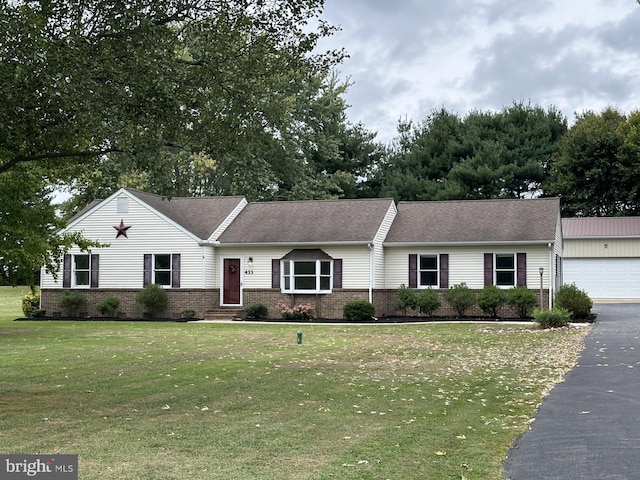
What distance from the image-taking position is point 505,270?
1119 inches

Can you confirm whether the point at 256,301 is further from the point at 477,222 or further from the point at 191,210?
the point at 477,222

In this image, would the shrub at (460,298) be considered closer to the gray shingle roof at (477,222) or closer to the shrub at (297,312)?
the gray shingle roof at (477,222)

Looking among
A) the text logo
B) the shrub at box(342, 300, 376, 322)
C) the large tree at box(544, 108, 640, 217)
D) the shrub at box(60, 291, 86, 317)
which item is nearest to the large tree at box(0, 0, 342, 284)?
the text logo

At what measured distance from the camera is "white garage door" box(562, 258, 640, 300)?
39.6m

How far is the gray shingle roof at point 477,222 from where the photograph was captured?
28516 millimetres

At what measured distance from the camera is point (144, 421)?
8.85m

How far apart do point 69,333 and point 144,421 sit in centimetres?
1487

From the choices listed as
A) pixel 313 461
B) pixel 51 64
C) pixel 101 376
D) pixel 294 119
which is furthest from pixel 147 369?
pixel 294 119

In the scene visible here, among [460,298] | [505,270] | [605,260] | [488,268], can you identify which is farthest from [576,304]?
[605,260]

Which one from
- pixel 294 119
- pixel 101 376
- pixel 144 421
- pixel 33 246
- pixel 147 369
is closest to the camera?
pixel 144 421

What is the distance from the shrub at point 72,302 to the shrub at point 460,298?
14291 mm

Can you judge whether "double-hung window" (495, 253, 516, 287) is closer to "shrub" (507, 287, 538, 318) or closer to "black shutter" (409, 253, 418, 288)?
"shrub" (507, 287, 538, 318)

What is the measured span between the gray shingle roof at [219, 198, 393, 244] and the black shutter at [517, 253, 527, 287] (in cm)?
534

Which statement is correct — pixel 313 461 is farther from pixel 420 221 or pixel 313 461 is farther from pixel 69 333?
pixel 420 221
